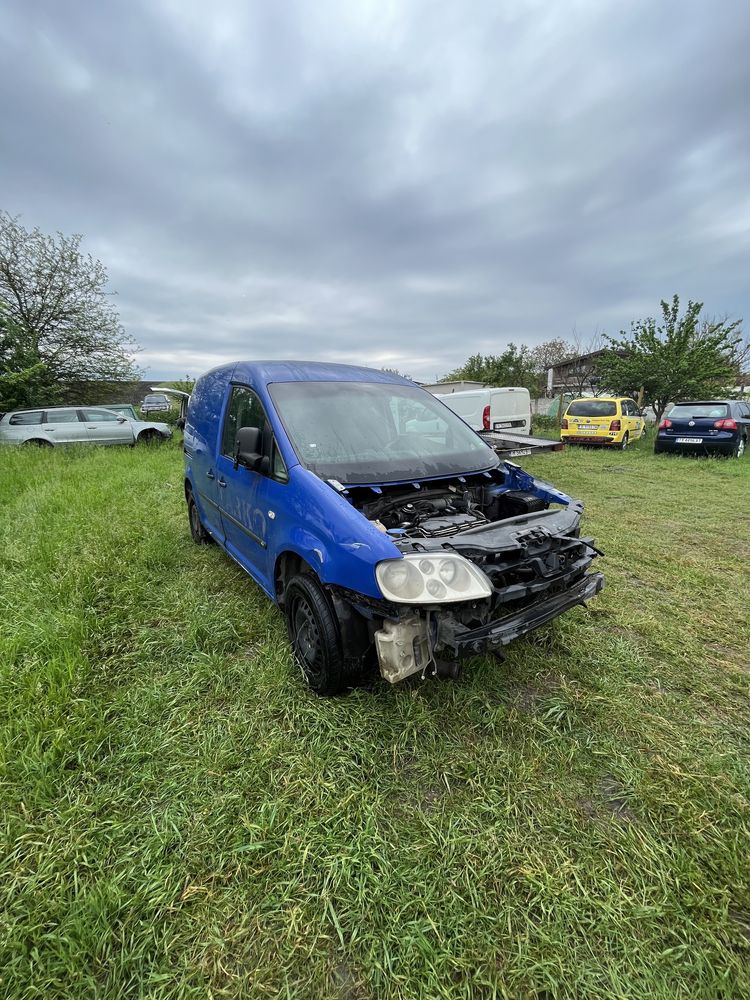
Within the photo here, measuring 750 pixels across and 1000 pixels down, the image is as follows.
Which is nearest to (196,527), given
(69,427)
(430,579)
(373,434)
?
(373,434)

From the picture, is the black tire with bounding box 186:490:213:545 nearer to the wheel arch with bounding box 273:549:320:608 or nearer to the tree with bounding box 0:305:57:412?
the wheel arch with bounding box 273:549:320:608

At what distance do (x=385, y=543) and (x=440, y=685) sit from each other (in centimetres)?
104

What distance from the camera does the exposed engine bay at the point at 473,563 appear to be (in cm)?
191

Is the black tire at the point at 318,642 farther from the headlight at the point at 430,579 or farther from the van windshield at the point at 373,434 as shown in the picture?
the van windshield at the point at 373,434

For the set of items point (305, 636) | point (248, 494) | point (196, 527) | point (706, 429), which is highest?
point (248, 494)

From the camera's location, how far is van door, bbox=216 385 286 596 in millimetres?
2588

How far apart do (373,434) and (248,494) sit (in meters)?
0.93

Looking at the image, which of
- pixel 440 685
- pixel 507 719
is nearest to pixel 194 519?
pixel 440 685

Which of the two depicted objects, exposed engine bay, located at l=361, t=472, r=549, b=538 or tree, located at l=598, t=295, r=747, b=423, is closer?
exposed engine bay, located at l=361, t=472, r=549, b=538

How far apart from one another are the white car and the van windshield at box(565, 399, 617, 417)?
12.7 m

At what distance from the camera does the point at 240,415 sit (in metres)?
3.17

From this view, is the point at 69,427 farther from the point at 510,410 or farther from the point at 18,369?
the point at 510,410

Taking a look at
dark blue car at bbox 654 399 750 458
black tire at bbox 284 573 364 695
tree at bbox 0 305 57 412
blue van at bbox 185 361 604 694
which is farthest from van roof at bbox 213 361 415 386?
tree at bbox 0 305 57 412

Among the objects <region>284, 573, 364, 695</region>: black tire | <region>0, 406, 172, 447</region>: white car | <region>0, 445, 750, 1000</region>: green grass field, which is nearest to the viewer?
<region>0, 445, 750, 1000</region>: green grass field
